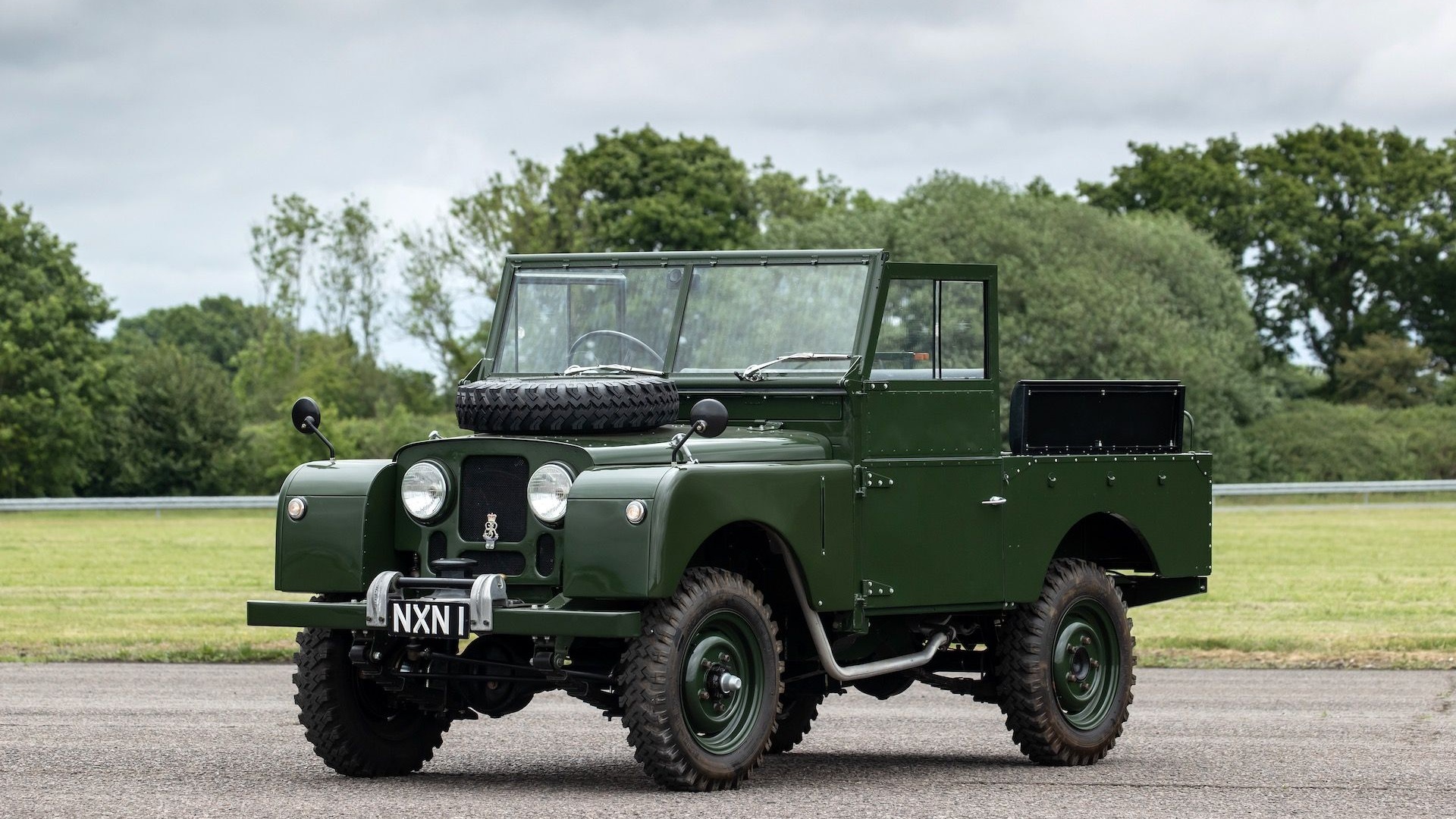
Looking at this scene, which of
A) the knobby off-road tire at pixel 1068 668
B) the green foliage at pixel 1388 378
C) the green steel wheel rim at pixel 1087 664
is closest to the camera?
the knobby off-road tire at pixel 1068 668

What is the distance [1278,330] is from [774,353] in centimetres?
7522

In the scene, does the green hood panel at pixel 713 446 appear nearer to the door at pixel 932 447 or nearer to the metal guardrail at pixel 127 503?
the door at pixel 932 447

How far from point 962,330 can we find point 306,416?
3.32m

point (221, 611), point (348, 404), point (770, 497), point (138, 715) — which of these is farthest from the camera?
point (348, 404)

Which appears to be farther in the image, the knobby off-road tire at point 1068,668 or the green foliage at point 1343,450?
the green foliage at point 1343,450

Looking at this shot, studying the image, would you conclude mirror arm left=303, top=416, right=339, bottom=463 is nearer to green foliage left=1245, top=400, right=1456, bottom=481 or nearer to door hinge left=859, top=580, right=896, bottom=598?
door hinge left=859, top=580, right=896, bottom=598

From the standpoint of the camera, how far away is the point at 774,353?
33.3ft

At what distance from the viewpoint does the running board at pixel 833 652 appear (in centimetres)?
930

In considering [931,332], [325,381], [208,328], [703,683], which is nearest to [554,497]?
[703,683]

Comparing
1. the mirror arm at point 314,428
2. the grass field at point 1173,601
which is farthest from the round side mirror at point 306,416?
the grass field at point 1173,601

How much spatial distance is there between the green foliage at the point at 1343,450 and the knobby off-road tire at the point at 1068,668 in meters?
49.8

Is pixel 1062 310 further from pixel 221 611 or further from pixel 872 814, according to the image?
pixel 872 814

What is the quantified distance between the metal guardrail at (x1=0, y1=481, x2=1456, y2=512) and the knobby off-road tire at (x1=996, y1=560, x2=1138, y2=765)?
33.8m

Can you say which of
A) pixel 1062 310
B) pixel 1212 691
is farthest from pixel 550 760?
pixel 1062 310
